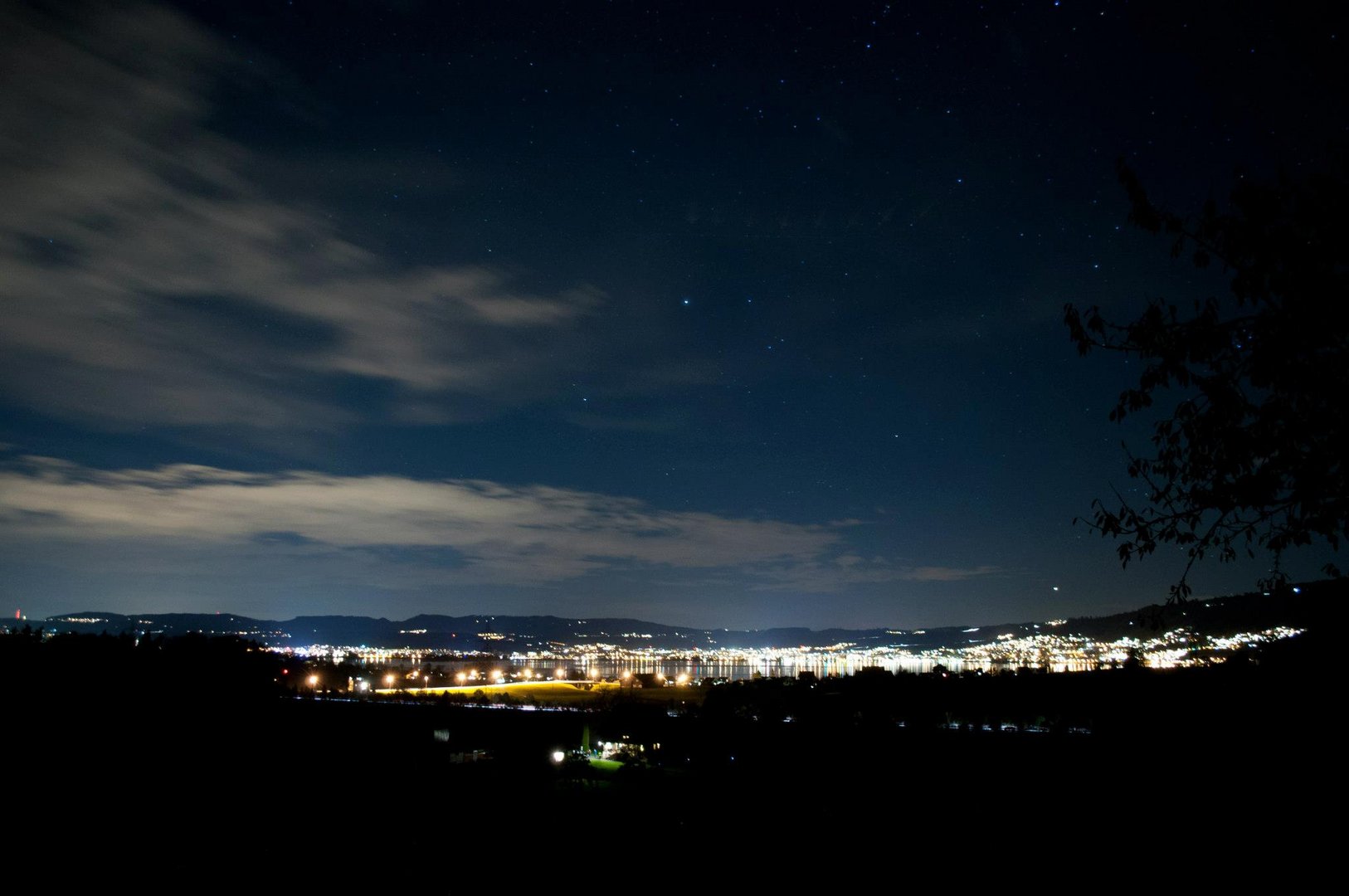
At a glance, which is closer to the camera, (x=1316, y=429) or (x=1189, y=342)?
(x=1316, y=429)

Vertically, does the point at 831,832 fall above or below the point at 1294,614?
below

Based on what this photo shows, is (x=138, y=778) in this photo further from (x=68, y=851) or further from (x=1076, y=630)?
(x=1076, y=630)

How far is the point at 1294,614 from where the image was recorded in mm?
9750

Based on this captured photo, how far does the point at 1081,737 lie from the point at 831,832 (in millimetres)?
5334

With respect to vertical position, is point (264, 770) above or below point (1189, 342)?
below

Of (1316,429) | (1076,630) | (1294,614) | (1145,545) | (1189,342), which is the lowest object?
(1076,630)

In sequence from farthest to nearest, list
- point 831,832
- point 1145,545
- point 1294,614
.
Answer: point 831,832
point 1294,614
point 1145,545

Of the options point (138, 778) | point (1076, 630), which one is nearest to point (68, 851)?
point (138, 778)

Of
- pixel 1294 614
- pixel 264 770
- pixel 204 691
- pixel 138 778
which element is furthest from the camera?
pixel 204 691

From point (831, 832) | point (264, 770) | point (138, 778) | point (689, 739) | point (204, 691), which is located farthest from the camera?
point (204, 691)

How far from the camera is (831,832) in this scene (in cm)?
1422

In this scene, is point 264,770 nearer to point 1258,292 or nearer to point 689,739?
point 689,739

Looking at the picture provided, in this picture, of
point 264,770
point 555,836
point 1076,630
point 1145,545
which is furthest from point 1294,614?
point 1076,630

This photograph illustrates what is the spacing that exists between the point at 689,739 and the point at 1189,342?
22203 mm
